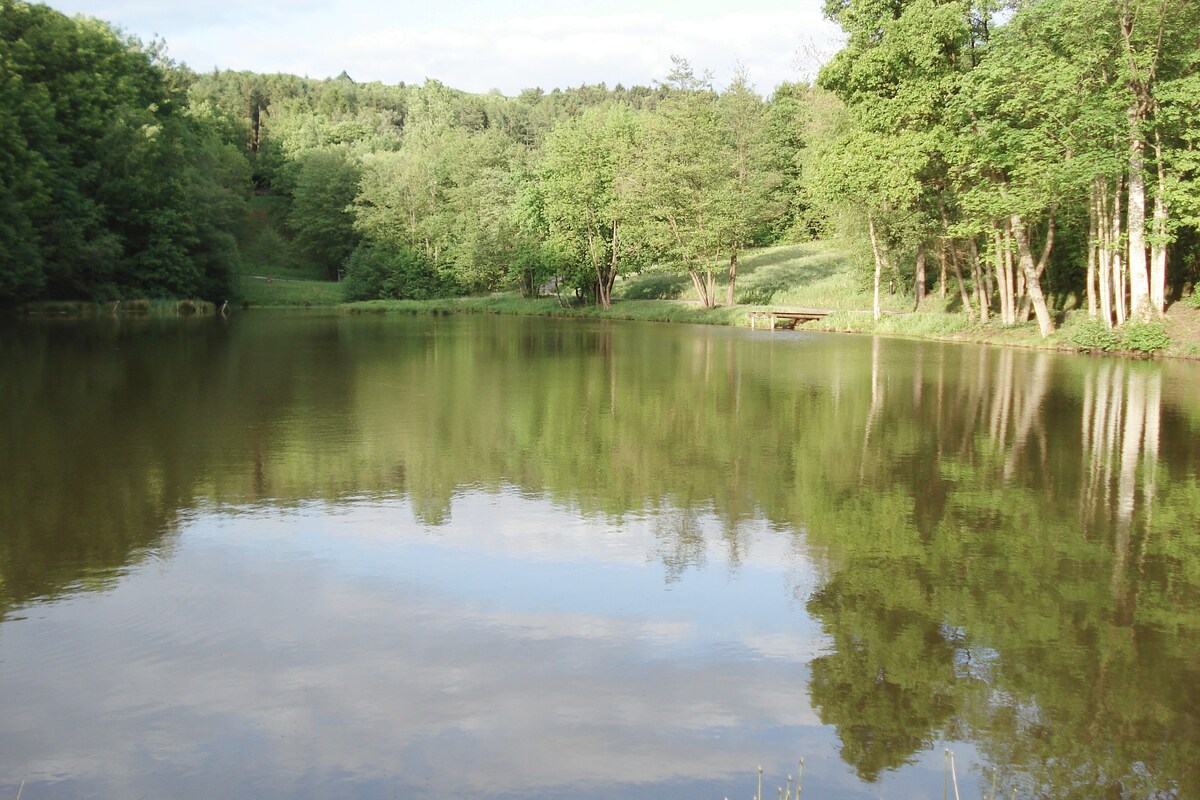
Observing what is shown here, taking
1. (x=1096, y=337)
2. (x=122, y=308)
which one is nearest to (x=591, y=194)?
(x=122, y=308)

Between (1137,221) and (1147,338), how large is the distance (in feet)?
10.1

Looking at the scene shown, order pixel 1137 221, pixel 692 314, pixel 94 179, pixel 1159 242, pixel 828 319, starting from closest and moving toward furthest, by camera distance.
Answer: pixel 1159 242 → pixel 1137 221 → pixel 828 319 → pixel 692 314 → pixel 94 179

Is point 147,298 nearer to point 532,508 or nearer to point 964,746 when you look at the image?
point 532,508

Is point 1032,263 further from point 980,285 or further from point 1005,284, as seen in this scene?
point 980,285

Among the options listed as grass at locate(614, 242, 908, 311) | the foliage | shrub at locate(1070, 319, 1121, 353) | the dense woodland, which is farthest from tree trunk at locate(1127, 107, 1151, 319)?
the foliage

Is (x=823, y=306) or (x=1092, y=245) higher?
(x=1092, y=245)

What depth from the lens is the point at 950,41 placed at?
104 ft

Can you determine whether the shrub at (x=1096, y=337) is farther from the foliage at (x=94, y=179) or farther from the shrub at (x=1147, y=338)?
the foliage at (x=94, y=179)

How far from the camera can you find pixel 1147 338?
90.1 feet

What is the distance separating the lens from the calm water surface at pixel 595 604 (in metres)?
5.20

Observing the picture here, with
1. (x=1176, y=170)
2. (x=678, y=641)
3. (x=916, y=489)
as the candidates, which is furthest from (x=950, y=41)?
(x=678, y=641)

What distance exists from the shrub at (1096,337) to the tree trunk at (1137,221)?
2.67ft

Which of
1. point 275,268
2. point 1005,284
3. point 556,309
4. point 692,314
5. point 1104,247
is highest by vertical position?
point 275,268

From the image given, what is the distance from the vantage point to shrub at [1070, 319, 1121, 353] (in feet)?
92.7
